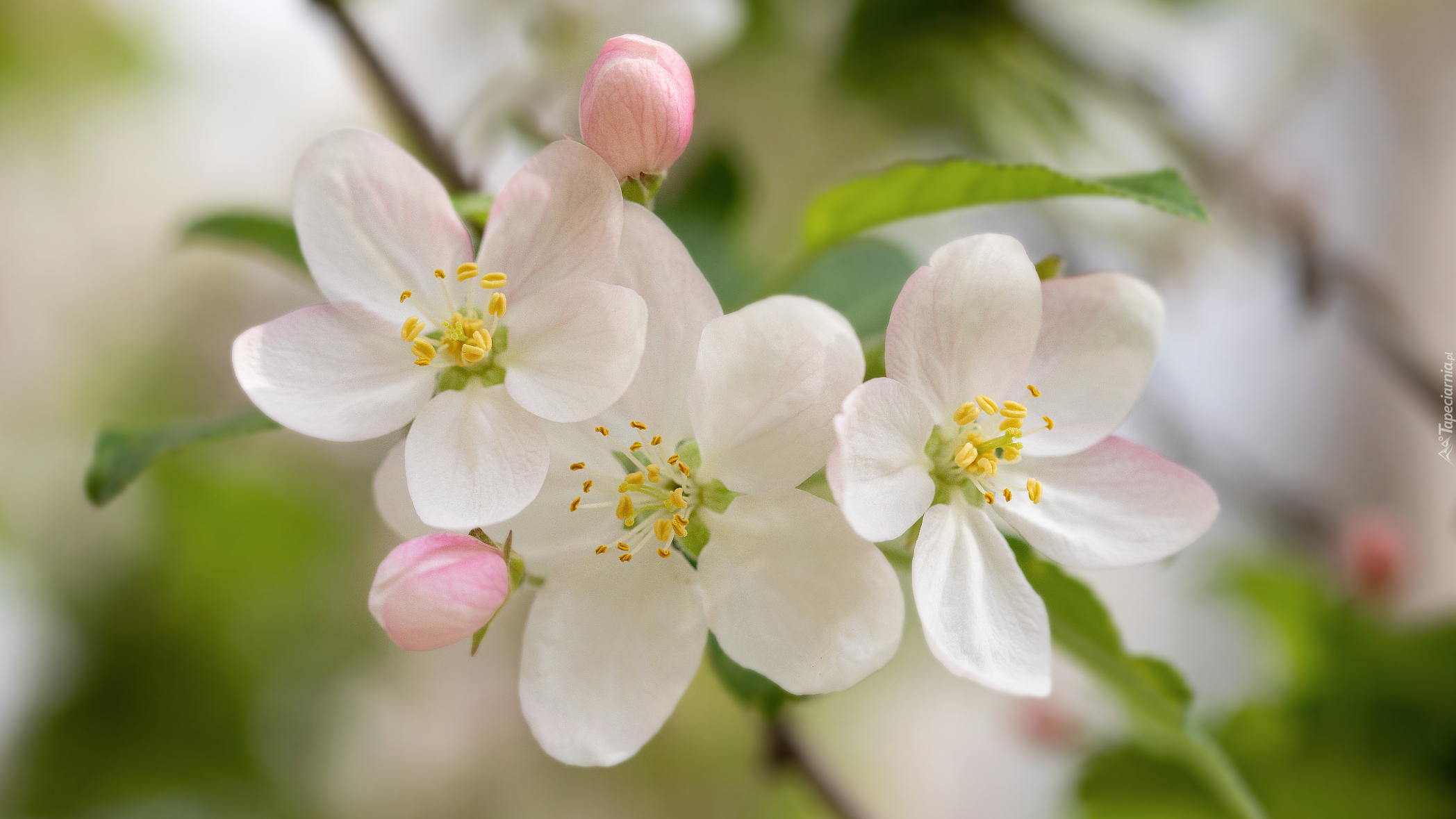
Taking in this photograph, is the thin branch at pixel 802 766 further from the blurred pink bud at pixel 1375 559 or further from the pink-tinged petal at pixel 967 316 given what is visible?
the blurred pink bud at pixel 1375 559

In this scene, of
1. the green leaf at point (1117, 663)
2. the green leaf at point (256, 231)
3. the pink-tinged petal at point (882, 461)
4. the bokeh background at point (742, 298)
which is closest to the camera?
the pink-tinged petal at point (882, 461)

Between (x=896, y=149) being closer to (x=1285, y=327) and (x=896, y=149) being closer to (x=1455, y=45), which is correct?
(x=1285, y=327)

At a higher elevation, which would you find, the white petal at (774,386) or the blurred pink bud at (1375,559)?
the white petal at (774,386)

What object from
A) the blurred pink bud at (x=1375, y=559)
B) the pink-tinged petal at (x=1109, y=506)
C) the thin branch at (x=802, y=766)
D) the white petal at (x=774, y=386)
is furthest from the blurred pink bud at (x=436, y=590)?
the blurred pink bud at (x=1375, y=559)

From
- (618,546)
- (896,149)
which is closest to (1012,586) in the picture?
(618,546)

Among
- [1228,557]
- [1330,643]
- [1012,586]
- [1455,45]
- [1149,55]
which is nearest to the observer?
[1012,586]
